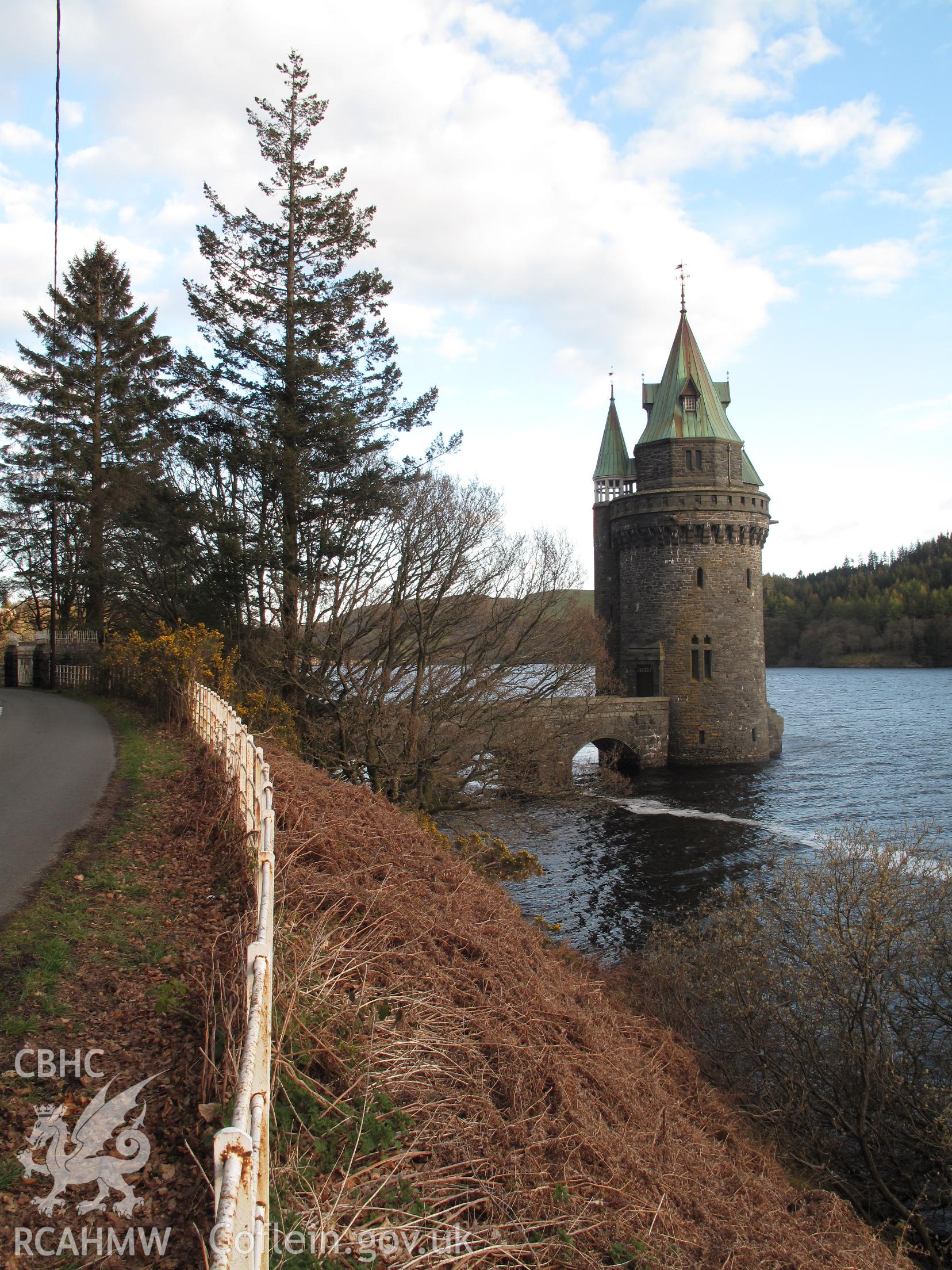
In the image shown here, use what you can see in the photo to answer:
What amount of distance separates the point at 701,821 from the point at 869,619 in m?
107

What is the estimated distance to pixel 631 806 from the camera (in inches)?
1182

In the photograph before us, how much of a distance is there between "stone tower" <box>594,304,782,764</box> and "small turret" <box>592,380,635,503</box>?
16.2ft

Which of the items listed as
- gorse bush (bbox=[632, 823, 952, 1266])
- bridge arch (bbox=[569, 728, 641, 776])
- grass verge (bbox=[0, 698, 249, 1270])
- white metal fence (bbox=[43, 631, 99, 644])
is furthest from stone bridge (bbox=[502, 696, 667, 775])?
grass verge (bbox=[0, 698, 249, 1270])

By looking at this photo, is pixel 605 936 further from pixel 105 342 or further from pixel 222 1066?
pixel 105 342

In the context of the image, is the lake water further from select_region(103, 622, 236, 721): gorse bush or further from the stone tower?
select_region(103, 622, 236, 721): gorse bush

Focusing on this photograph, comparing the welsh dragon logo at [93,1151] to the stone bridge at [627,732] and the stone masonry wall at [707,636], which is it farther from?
the stone masonry wall at [707,636]

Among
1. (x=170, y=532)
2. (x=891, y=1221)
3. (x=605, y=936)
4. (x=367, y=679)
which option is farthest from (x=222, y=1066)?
(x=170, y=532)

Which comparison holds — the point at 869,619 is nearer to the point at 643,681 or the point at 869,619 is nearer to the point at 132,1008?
the point at 643,681

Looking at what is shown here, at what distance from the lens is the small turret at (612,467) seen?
45.2 metres

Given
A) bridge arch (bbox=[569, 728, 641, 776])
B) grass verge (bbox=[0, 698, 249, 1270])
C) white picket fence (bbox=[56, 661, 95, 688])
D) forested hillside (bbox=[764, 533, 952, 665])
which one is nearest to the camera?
grass verge (bbox=[0, 698, 249, 1270])

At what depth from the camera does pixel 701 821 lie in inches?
1079

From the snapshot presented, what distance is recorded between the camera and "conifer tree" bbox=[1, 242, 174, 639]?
1110 inches

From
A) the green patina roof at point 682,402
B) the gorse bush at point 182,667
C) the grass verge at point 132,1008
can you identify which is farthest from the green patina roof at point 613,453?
the grass verge at point 132,1008

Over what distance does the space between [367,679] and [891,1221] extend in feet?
48.1
